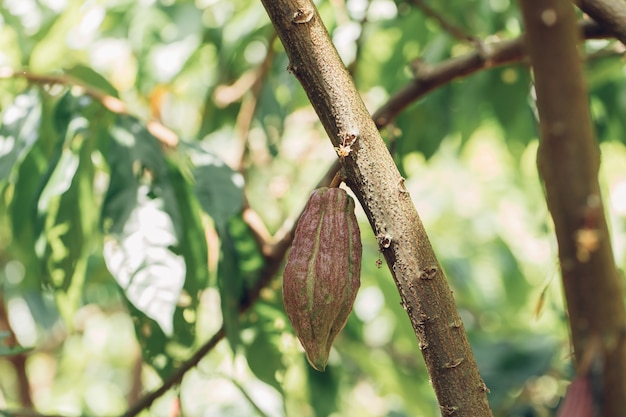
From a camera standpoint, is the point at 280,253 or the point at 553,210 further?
the point at 280,253

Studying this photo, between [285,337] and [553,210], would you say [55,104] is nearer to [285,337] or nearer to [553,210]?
[285,337]

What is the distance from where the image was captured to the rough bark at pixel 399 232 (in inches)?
29.6

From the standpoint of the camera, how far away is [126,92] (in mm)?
2525

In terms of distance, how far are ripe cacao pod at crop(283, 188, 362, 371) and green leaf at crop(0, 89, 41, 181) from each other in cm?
71

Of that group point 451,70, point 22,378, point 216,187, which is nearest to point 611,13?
point 451,70

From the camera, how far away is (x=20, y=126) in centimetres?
143

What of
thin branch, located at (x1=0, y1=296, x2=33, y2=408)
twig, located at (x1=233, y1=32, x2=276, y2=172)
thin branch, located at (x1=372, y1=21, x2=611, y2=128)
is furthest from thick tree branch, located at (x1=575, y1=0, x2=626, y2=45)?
thin branch, located at (x1=0, y1=296, x2=33, y2=408)

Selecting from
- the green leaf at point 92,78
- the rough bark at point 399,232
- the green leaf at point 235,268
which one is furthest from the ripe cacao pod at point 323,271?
the green leaf at point 92,78

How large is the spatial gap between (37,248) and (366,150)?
0.80m

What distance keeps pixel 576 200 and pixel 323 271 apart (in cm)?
28

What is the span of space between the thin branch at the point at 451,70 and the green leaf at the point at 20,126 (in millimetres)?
583

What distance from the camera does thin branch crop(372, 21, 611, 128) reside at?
1.25 metres

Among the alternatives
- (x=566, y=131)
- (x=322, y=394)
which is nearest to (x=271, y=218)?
(x=322, y=394)

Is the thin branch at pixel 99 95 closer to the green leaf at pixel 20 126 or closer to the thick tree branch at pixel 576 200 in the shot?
the green leaf at pixel 20 126
